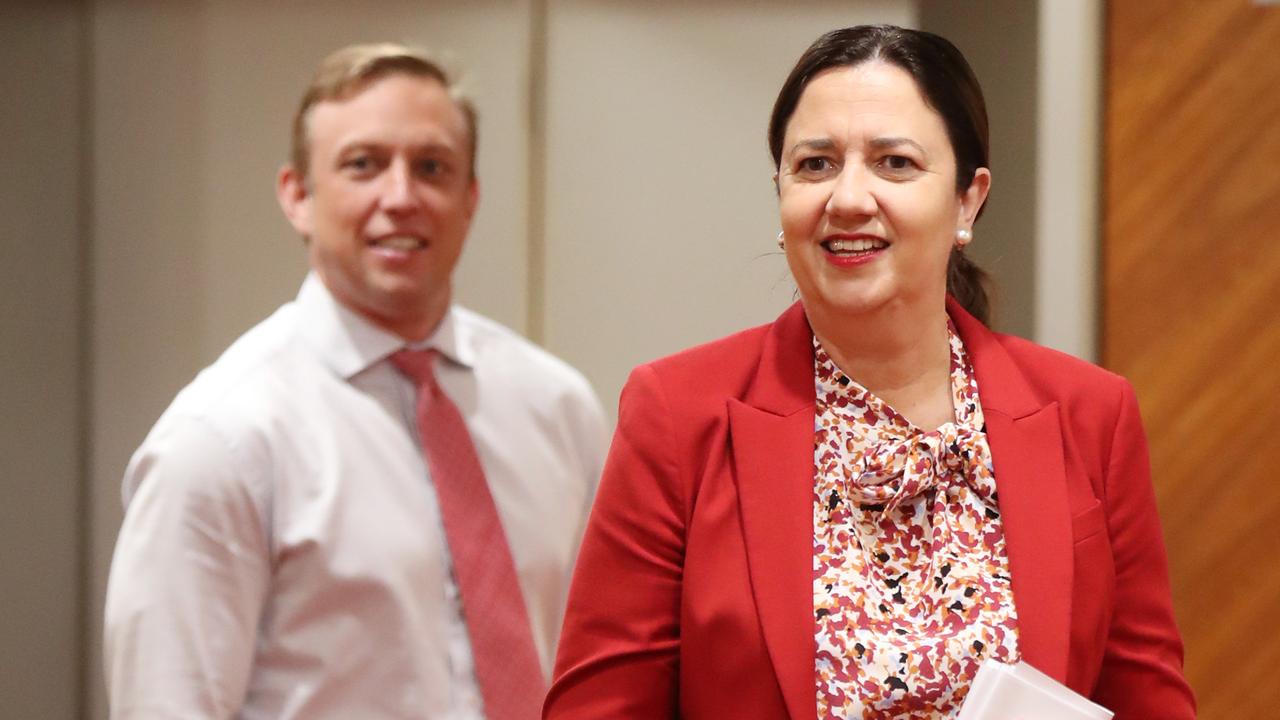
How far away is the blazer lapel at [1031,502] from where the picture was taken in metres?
1.53

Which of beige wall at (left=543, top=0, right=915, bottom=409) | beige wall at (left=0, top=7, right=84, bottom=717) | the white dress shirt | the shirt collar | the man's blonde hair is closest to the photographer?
the white dress shirt

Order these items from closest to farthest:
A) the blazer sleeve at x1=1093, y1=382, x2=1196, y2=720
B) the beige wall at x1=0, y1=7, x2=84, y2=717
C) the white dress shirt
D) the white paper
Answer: the white paper, the blazer sleeve at x1=1093, y1=382, x2=1196, y2=720, the white dress shirt, the beige wall at x1=0, y1=7, x2=84, y2=717

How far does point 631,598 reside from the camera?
5.08ft

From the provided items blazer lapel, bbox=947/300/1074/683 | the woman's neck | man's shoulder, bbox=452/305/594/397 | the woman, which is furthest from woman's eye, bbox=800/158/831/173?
man's shoulder, bbox=452/305/594/397

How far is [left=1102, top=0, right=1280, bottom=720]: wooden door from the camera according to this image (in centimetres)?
262

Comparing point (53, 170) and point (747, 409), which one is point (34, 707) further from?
point (747, 409)

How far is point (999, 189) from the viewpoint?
8.79 ft

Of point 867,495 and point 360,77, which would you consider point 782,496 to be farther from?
point 360,77

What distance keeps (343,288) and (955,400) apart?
129 centimetres

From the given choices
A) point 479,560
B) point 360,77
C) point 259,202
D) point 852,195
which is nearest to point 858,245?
point 852,195

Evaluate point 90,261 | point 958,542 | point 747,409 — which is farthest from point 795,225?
point 90,261

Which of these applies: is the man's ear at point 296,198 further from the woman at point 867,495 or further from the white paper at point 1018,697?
the white paper at point 1018,697

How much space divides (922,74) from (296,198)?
57.5 inches

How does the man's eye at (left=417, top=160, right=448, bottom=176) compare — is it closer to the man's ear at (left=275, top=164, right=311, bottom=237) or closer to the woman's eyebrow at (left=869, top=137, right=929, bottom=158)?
the man's ear at (left=275, top=164, right=311, bottom=237)
